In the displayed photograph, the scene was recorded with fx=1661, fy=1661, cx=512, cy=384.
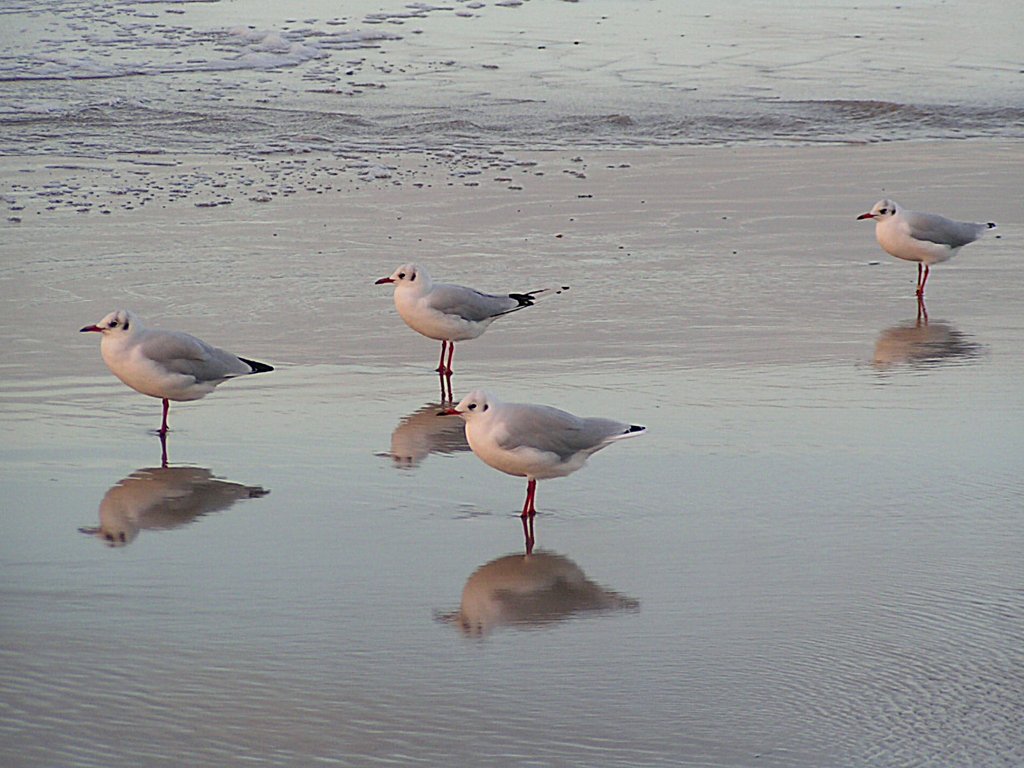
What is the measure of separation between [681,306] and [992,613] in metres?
4.18

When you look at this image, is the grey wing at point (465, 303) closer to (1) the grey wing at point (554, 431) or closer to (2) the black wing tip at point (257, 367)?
(2) the black wing tip at point (257, 367)

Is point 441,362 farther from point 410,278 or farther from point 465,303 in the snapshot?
point 410,278

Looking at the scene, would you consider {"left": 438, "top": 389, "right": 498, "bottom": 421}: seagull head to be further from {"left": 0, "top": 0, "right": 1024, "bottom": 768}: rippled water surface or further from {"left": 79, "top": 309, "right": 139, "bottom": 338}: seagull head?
{"left": 79, "top": 309, "right": 139, "bottom": 338}: seagull head

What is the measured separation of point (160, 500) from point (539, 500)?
131 centimetres

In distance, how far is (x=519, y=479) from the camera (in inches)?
238

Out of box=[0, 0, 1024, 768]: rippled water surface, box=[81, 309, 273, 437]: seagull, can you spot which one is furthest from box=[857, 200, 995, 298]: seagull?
box=[81, 309, 273, 437]: seagull

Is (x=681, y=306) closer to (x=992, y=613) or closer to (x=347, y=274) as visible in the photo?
(x=347, y=274)

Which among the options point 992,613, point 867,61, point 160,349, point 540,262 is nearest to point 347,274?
point 540,262

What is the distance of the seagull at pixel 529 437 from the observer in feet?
18.0

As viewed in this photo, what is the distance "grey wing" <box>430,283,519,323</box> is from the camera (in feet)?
25.2

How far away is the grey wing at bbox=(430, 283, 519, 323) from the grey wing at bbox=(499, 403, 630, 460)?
2080 millimetres

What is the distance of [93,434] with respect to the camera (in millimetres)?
6516

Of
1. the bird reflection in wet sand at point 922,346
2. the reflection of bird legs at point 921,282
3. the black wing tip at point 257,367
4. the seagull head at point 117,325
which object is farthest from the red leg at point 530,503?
the reflection of bird legs at point 921,282

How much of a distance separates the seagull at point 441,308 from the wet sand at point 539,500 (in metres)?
0.19
